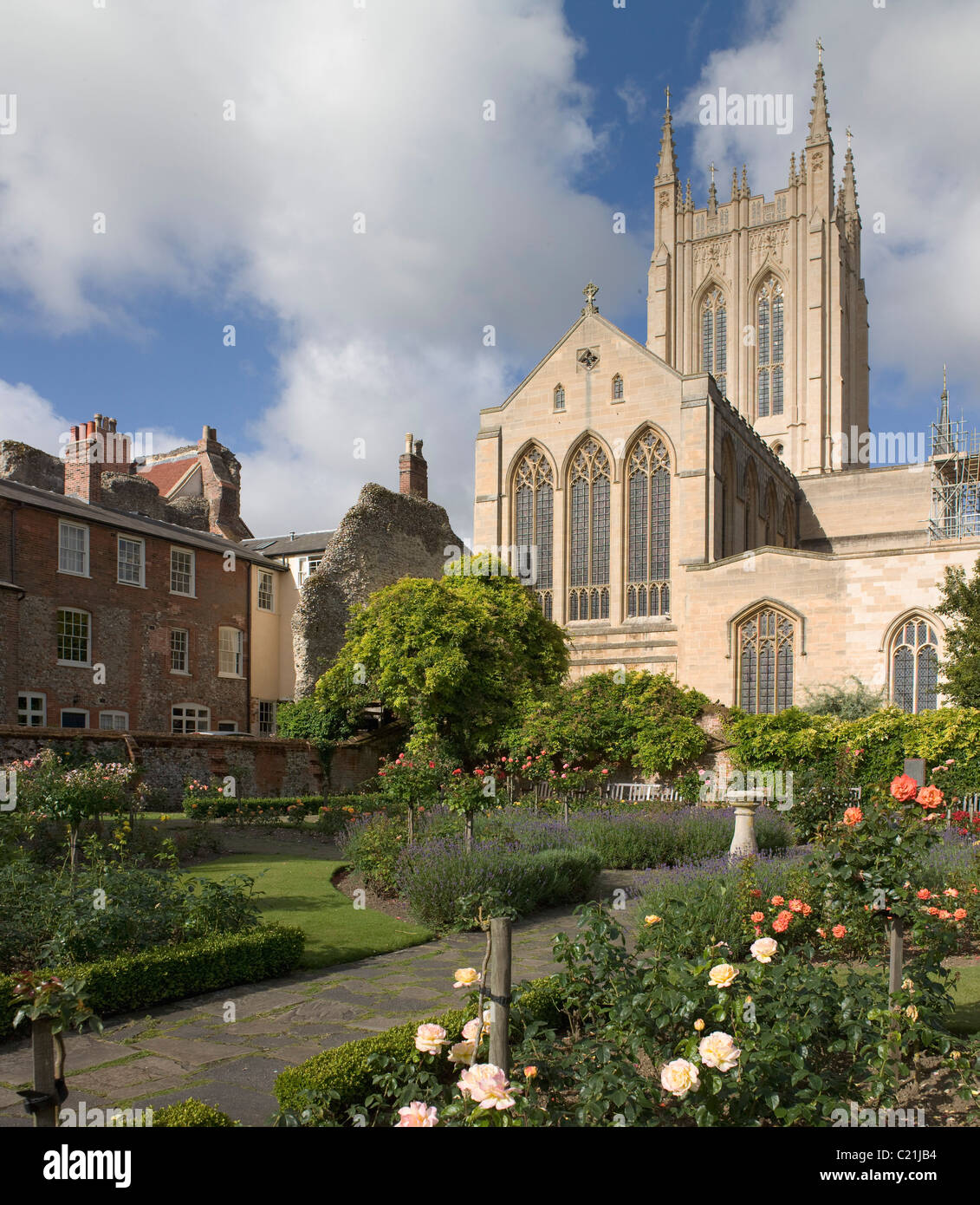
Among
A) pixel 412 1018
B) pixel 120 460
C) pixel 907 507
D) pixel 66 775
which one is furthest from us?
pixel 907 507

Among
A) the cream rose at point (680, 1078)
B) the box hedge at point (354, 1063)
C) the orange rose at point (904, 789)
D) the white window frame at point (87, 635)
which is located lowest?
the box hedge at point (354, 1063)

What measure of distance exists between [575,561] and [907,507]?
17.7 meters

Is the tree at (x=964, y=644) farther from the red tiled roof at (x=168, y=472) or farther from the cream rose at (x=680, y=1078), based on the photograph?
the red tiled roof at (x=168, y=472)

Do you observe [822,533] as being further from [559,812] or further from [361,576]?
[559,812]

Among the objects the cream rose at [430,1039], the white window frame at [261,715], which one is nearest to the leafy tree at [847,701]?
the white window frame at [261,715]

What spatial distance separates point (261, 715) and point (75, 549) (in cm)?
949

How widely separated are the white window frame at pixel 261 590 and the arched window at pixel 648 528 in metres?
13.1

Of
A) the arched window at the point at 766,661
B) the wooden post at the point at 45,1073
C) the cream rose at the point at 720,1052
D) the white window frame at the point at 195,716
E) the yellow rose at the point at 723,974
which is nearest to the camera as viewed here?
the wooden post at the point at 45,1073

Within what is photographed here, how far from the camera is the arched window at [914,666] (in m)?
24.6

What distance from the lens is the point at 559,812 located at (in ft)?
52.1

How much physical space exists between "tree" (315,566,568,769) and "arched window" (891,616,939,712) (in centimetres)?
995

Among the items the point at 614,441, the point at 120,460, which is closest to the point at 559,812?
the point at 614,441

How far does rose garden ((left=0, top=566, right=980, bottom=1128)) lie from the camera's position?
3.88 meters

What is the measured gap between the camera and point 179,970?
6.47 m
